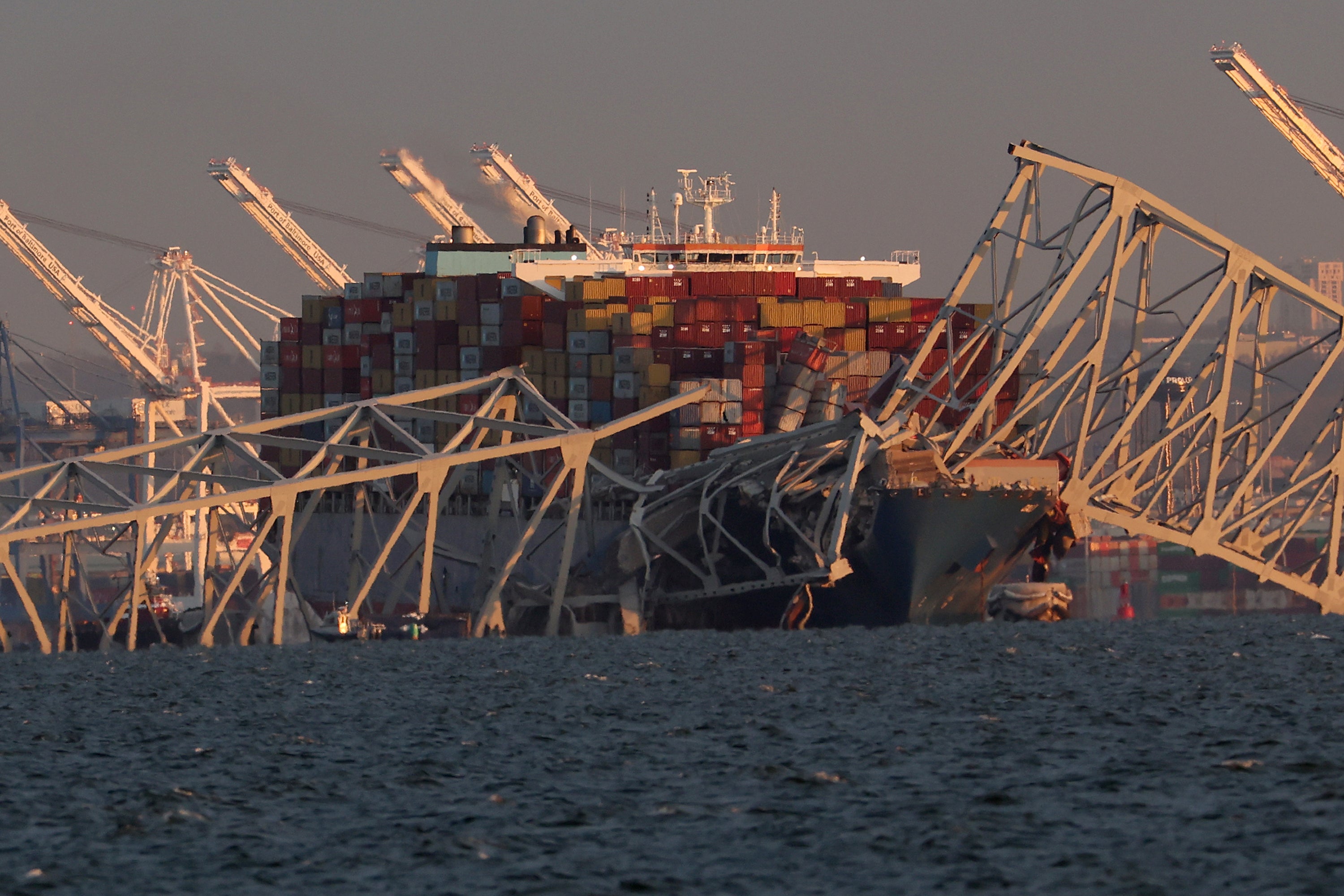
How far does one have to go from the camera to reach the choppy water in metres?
30.5

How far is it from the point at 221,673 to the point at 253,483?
22.3ft

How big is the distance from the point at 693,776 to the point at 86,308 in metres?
116

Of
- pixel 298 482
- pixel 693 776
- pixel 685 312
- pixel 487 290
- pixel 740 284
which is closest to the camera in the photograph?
pixel 693 776

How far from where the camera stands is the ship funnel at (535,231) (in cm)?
11269

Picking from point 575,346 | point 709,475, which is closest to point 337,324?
point 575,346

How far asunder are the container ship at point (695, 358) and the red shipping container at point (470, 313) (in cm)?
9

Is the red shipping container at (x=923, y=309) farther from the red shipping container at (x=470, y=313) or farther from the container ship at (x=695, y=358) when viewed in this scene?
the red shipping container at (x=470, y=313)

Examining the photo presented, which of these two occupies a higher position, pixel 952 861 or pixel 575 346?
pixel 575 346

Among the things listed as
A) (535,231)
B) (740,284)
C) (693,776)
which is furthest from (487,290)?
(693,776)

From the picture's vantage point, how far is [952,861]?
3064 cm

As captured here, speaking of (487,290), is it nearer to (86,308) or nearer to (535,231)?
(535,231)

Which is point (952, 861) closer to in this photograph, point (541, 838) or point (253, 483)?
point (541, 838)

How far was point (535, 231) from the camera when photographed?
11319cm

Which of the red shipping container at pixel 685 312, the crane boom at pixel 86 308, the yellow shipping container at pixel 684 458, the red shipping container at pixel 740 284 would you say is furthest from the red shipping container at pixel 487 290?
the crane boom at pixel 86 308
